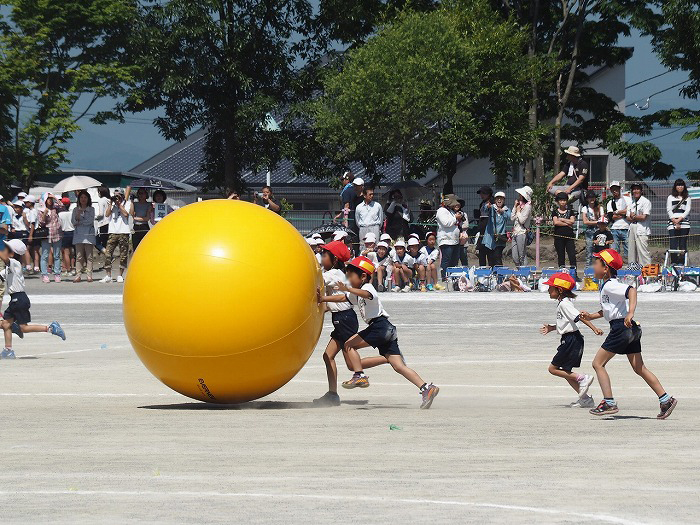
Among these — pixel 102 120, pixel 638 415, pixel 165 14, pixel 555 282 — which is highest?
pixel 165 14

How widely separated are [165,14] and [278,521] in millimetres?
30774

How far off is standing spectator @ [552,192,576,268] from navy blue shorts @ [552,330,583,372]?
12.0 meters

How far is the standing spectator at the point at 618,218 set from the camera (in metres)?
24.8

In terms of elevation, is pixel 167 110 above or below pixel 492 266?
above

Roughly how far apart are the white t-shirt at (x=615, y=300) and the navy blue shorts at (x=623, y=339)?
71 millimetres

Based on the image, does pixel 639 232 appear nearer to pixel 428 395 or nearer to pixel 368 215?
pixel 368 215

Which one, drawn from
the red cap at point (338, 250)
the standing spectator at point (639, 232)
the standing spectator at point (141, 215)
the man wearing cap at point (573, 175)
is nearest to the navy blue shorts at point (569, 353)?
the red cap at point (338, 250)

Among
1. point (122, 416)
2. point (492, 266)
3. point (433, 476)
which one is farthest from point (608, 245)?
point (433, 476)

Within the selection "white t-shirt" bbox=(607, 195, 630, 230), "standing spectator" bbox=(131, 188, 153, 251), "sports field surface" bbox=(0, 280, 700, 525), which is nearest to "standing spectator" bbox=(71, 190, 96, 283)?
"standing spectator" bbox=(131, 188, 153, 251)

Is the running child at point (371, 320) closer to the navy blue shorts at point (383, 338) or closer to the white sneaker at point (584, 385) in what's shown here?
the navy blue shorts at point (383, 338)

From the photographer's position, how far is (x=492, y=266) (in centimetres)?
2564

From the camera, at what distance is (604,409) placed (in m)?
11.4

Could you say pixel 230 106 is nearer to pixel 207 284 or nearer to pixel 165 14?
pixel 165 14

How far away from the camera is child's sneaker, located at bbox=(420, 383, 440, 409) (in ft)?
39.0
